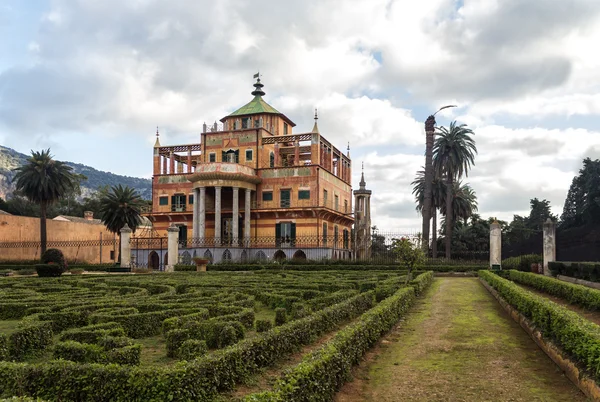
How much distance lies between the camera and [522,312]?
12773 millimetres

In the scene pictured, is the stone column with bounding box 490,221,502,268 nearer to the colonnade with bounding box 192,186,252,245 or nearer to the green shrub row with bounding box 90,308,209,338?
the colonnade with bounding box 192,186,252,245

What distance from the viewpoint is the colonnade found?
4562 cm

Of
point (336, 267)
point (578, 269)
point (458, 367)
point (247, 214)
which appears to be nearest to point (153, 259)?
point (247, 214)

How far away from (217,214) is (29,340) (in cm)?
3669

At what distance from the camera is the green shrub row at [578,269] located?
2161 cm

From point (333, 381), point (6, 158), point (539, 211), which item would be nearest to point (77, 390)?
point (333, 381)

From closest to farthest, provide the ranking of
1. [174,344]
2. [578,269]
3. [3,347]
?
[3,347], [174,344], [578,269]

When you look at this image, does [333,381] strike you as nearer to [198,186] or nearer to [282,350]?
[282,350]

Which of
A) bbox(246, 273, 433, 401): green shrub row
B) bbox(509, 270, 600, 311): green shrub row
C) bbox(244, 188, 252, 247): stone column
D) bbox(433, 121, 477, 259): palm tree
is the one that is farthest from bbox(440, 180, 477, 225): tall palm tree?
bbox(246, 273, 433, 401): green shrub row

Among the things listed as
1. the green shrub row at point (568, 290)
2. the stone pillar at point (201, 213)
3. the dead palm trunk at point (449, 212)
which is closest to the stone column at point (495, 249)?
the green shrub row at point (568, 290)

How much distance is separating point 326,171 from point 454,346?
38598mm

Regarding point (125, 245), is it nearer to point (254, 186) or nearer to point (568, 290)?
point (254, 186)

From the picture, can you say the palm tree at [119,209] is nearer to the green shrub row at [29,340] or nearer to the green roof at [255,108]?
the green roof at [255,108]

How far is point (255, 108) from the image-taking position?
53125 mm
